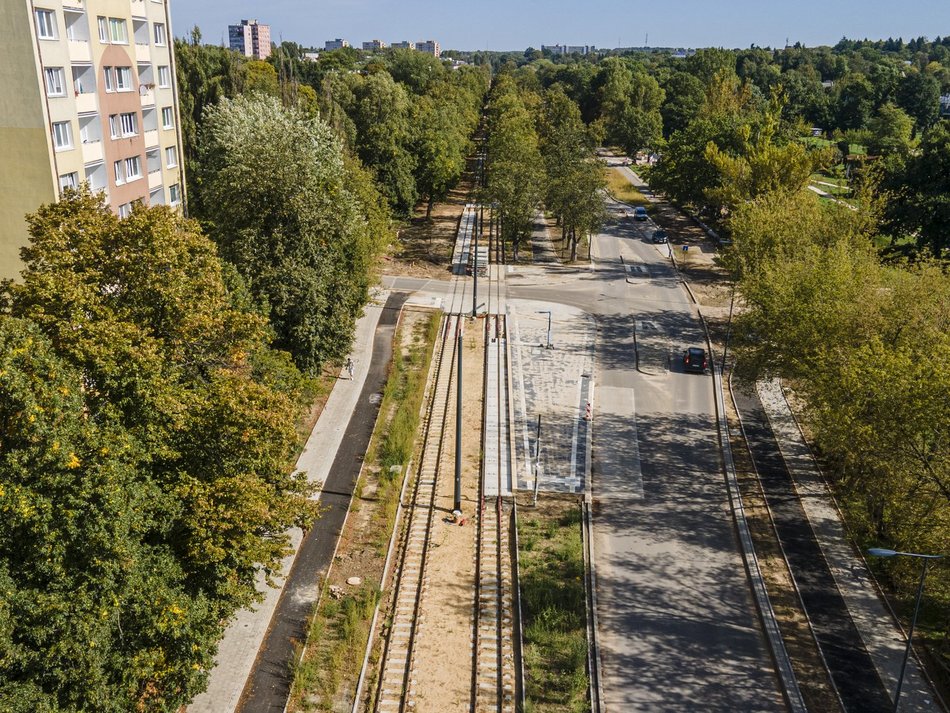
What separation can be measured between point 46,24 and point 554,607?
31965mm

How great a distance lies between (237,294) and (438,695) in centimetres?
1614

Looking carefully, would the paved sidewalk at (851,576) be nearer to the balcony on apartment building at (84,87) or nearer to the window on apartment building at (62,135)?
the window on apartment building at (62,135)

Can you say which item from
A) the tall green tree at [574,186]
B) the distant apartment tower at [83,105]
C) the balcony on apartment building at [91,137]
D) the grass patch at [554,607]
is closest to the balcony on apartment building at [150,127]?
the distant apartment tower at [83,105]

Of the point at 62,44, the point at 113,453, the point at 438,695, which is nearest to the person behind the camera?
the point at 113,453

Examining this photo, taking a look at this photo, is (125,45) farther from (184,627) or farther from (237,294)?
(184,627)

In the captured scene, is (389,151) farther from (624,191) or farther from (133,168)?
(624,191)

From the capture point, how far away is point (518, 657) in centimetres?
2291

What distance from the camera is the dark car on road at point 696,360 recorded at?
4341cm

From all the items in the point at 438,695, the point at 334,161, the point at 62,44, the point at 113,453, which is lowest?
the point at 438,695

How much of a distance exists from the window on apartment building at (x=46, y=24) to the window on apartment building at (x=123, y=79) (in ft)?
16.6

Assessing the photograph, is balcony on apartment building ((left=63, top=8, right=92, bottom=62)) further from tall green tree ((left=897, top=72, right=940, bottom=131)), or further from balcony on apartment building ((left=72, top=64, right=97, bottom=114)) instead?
tall green tree ((left=897, top=72, right=940, bottom=131))

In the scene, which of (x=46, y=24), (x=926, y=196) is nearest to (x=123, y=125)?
(x=46, y=24)

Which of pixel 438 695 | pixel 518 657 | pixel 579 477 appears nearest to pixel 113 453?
pixel 438 695

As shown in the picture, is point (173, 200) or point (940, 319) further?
point (173, 200)
